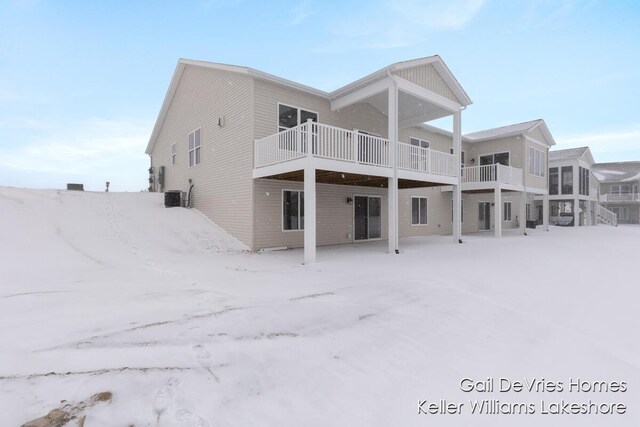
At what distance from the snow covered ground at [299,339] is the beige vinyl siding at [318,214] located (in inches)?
142

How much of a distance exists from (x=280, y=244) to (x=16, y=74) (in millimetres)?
14285

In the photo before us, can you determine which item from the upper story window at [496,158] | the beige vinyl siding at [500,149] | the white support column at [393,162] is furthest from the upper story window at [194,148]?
the upper story window at [496,158]

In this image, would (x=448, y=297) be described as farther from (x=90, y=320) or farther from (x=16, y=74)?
(x=16, y=74)

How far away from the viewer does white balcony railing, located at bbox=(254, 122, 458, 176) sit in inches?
354

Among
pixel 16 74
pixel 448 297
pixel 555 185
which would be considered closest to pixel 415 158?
pixel 448 297

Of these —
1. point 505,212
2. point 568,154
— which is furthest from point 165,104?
point 568,154

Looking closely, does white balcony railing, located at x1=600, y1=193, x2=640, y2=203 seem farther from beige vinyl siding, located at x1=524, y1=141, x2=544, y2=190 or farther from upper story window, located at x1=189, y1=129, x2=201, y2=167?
upper story window, located at x1=189, y1=129, x2=201, y2=167

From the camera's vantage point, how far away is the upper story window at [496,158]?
19.2 metres

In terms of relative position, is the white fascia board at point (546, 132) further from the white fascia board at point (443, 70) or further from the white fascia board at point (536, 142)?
the white fascia board at point (443, 70)

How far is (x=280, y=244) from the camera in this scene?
36.8ft

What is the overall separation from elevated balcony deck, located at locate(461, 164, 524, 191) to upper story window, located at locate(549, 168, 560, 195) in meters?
10.2

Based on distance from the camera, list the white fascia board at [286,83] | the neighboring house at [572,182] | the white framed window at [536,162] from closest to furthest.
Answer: the white fascia board at [286,83] < the white framed window at [536,162] < the neighboring house at [572,182]

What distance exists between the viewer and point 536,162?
65.1ft

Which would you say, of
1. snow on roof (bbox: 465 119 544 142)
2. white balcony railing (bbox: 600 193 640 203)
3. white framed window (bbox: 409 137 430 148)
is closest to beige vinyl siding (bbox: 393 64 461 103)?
white framed window (bbox: 409 137 430 148)
